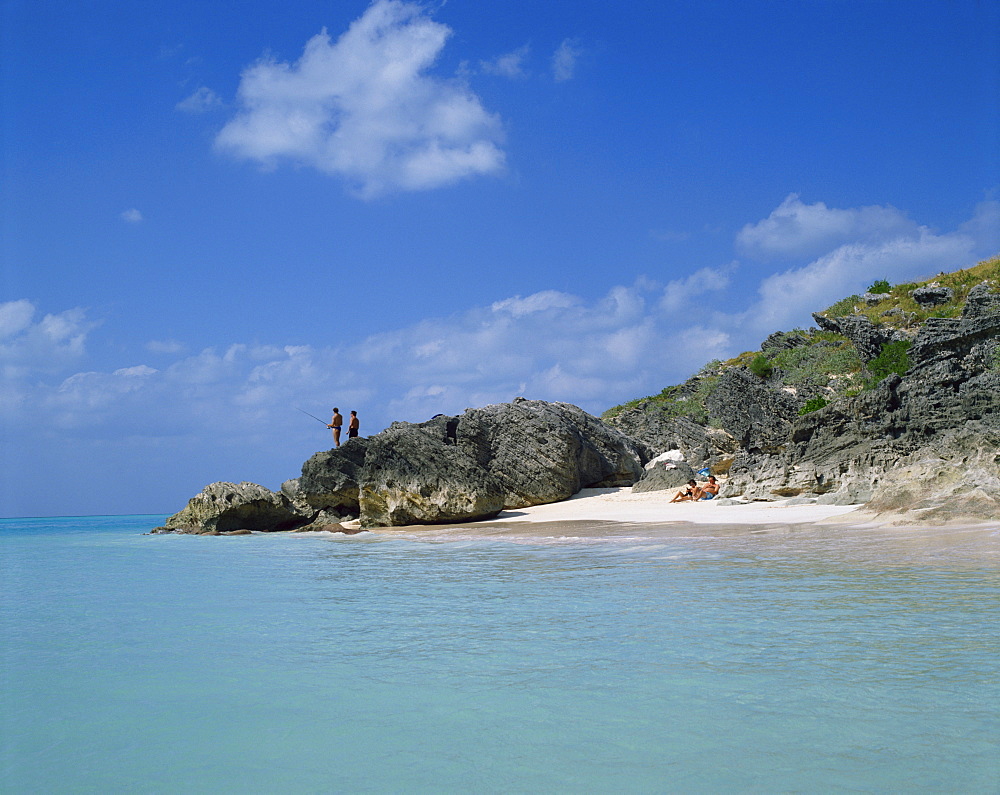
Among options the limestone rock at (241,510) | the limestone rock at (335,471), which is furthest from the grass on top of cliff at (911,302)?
the limestone rock at (241,510)

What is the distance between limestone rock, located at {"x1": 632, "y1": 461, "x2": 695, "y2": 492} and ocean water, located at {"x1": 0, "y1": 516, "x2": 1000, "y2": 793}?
1120 centimetres

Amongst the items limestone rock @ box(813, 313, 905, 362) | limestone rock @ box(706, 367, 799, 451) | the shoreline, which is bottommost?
the shoreline

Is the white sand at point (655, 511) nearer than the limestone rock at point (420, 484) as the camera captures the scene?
Yes

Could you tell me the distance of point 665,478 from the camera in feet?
64.7

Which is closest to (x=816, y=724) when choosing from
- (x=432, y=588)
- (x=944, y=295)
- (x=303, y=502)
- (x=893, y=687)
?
(x=893, y=687)

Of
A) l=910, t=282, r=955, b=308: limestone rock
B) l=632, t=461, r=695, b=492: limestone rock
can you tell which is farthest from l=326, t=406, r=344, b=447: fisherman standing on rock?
l=910, t=282, r=955, b=308: limestone rock

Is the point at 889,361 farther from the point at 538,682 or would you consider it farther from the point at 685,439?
the point at 538,682

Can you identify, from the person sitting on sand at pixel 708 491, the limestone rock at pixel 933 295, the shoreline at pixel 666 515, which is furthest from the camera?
the limestone rock at pixel 933 295

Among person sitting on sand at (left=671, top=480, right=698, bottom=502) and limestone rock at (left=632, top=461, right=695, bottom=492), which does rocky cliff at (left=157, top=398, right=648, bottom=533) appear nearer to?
limestone rock at (left=632, top=461, right=695, bottom=492)

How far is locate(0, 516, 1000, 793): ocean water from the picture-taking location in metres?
2.92

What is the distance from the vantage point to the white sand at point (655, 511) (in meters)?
13.0

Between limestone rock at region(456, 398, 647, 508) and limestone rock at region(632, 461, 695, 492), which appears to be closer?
limestone rock at region(632, 461, 695, 492)

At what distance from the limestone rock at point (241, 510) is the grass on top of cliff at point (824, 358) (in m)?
17.8

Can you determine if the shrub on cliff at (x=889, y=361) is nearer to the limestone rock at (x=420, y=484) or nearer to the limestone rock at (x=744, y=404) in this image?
the limestone rock at (x=744, y=404)
